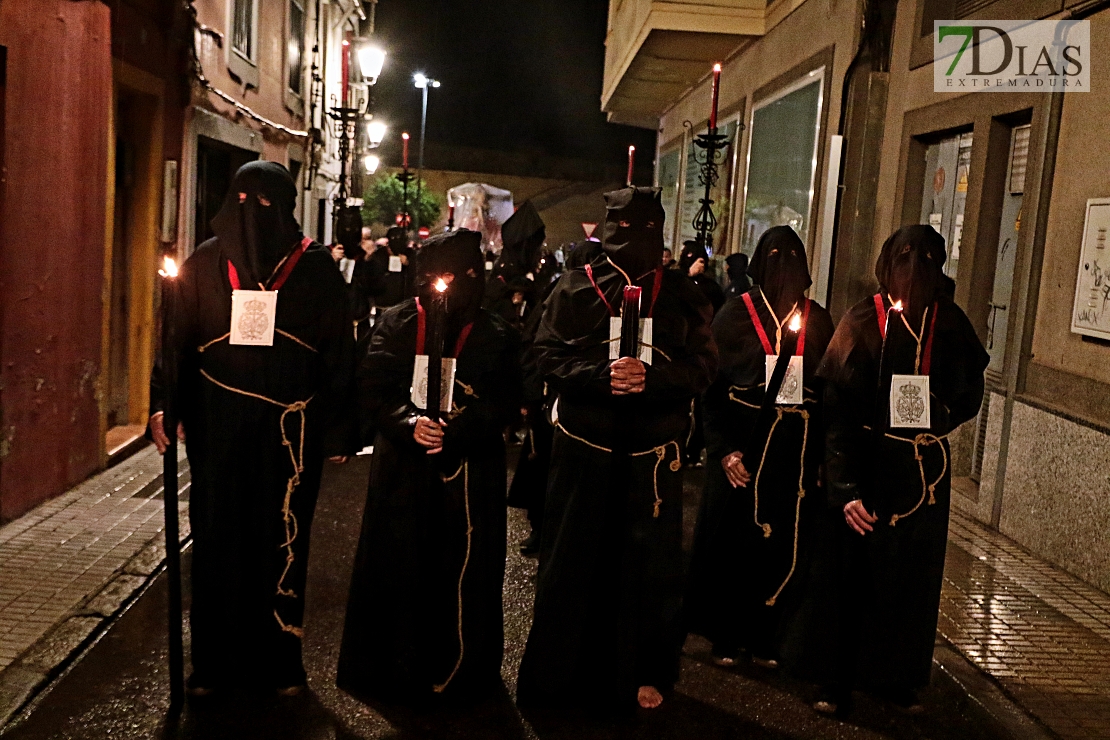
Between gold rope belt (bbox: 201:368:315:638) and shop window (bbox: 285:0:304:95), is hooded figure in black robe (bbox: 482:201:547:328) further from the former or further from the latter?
shop window (bbox: 285:0:304:95)

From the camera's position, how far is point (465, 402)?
4.62 m

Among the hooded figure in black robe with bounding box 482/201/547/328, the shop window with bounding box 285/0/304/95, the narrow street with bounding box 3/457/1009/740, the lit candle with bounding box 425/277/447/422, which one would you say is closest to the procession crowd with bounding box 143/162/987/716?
the narrow street with bounding box 3/457/1009/740

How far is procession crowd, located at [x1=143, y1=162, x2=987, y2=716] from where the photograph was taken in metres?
4.58

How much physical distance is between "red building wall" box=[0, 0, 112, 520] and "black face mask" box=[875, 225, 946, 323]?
5.32 m

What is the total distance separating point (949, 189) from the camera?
386 inches

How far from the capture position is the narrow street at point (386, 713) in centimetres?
447

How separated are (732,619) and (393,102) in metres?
44.1

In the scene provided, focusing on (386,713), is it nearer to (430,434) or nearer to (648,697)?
(648,697)

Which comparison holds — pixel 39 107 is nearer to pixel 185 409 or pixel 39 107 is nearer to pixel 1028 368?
pixel 185 409

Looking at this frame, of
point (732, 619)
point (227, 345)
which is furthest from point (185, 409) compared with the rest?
point (732, 619)

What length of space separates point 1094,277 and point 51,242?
6.72 m

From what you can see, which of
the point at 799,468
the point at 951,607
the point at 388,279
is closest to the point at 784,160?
the point at 388,279

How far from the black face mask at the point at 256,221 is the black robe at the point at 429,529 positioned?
528mm

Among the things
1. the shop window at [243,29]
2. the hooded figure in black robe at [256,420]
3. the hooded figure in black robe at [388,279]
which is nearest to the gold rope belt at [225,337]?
the hooded figure in black robe at [256,420]
